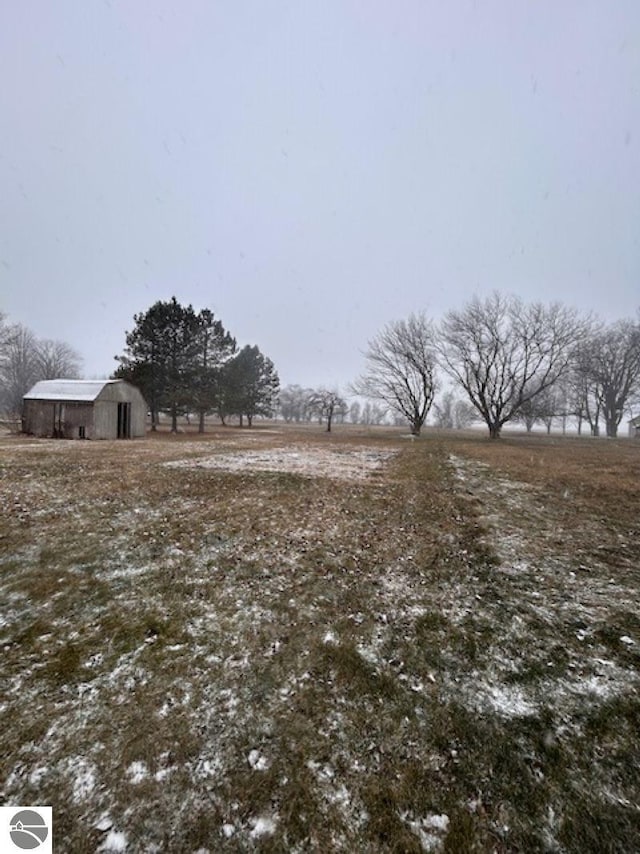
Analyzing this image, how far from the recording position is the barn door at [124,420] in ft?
79.4

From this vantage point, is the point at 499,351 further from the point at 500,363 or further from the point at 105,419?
the point at 105,419

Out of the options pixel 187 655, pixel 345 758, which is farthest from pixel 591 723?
pixel 187 655

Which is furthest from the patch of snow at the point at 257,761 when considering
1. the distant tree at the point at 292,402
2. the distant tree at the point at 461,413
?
the distant tree at the point at 461,413

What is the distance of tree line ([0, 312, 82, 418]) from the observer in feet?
168

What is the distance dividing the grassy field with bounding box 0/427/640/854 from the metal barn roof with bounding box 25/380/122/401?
18767mm

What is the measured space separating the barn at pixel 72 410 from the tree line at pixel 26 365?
34696mm

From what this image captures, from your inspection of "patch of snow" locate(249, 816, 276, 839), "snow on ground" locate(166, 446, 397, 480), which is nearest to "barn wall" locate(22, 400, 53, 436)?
"snow on ground" locate(166, 446, 397, 480)

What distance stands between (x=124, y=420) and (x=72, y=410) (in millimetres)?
3202

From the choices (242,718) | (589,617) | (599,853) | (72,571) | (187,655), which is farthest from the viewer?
(72,571)

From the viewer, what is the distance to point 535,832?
1.87 m

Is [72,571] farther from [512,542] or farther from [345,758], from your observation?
[512,542]

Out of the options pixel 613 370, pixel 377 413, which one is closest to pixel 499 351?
pixel 613 370

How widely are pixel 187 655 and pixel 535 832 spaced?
2.66 m

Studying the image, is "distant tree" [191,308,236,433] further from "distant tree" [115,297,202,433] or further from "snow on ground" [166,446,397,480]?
"snow on ground" [166,446,397,480]
